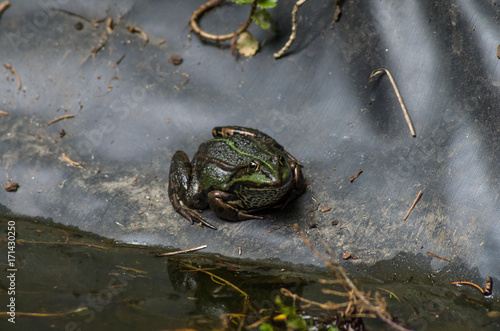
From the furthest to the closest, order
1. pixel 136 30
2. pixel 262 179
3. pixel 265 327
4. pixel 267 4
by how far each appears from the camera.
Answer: pixel 136 30 < pixel 267 4 < pixel 262 179 < pixel 265 327

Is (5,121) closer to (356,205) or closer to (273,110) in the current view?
(273,110)

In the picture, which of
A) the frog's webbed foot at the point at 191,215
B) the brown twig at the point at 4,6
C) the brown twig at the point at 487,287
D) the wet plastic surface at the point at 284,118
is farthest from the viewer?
the brown twig at the point at 4,6

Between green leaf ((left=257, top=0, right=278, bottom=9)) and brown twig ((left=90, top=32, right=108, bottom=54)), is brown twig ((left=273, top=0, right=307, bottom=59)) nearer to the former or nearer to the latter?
green leaf ((left=257, top=0, right=278, bottom=9))

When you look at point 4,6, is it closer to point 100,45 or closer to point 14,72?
point 14,72

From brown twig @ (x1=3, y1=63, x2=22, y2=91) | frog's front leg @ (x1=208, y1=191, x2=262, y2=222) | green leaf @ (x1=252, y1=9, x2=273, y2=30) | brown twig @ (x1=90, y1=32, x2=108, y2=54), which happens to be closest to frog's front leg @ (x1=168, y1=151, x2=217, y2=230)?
frog's front leg @ (x1=208, y1=191, x2=262, y2=222)

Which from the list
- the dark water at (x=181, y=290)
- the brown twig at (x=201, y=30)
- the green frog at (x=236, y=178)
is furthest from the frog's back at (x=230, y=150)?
the brown twig at (x=201, y=30)

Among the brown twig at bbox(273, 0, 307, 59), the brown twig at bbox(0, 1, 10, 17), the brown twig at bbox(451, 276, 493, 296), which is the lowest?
the brown twig at bbox(451, 276, 493, 296)

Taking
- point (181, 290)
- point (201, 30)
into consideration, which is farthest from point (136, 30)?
point (181, 290)

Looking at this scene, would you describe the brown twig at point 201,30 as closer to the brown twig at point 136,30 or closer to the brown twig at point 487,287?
the brown twig at point 136,30
